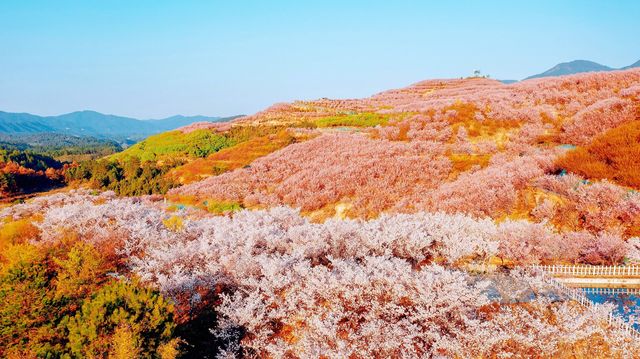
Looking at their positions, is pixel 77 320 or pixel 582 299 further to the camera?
pixel 582 299

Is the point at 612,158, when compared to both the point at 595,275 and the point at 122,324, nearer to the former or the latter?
the point at 595,275

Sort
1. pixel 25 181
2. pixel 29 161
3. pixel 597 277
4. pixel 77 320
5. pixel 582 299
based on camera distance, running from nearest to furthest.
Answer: pixel 77 320 < pixel 582 299 < pixel 597 277 < pixel 25 181 < pixel 29 161

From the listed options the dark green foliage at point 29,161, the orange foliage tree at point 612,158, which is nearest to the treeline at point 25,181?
the dark green foliage at point 29,161

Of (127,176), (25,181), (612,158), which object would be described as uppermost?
(612,158)

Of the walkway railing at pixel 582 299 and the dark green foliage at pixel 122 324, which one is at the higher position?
the dark green foliage at pixel 122 324

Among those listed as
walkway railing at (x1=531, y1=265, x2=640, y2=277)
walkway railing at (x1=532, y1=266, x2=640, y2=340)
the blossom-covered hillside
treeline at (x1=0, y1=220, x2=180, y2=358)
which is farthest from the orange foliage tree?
treeline at (x1=0, y1=220, x2=180, y2=358)

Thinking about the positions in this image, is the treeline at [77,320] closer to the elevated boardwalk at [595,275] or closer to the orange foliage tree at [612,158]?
the elevated boardwalk at [595,275]

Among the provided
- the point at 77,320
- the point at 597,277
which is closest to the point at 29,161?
the point at 77,320

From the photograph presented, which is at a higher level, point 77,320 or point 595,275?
point 77,320

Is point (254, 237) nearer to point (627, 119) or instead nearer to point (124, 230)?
point (124, 230)
